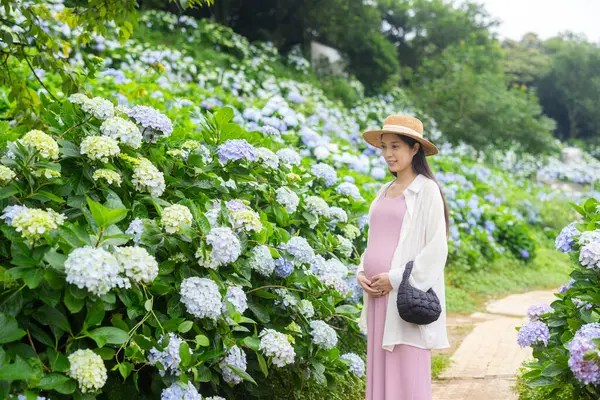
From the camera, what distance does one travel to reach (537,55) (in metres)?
31.5

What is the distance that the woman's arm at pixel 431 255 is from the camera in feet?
8.02

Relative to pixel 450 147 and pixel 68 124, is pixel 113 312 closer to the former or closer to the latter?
pixel 68 124

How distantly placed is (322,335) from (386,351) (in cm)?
30

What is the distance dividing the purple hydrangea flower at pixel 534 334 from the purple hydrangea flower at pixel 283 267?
1034mm

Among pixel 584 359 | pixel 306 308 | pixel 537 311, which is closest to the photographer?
pixel 584 359

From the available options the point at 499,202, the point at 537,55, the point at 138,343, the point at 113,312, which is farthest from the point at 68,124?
the point at 537,55

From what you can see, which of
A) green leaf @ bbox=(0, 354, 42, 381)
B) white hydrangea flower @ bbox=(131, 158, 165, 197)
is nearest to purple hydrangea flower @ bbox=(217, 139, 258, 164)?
white hydrangea flower @ bbox=(131, 158, 165, 197)

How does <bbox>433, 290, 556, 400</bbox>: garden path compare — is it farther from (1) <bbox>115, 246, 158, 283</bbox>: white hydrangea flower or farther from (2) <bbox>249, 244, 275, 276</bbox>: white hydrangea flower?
(1) <bbox>115, 246, 158, 283</bbox>: white hydrangea flower

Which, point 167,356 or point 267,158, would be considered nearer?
point 167,356

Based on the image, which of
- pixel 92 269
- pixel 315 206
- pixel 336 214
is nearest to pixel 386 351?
pixel 315 206

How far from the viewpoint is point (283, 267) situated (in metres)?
2.66

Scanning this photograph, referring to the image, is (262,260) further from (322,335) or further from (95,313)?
(95,313)

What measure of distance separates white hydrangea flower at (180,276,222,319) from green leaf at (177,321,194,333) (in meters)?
0.03

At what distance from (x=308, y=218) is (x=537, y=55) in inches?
1230
